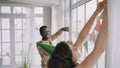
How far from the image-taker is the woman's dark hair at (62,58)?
1.39 metres

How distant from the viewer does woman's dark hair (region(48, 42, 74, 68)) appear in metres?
1.39

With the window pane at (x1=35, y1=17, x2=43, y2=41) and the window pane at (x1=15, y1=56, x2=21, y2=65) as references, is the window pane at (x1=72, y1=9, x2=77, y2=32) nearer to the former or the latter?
the window pane at (x1=35, y1=17, x2=43, y2=41)

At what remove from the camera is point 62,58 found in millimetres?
1391

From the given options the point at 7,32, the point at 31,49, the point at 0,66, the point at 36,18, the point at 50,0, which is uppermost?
the point at 50,0

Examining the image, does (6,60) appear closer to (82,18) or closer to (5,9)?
(5,9)

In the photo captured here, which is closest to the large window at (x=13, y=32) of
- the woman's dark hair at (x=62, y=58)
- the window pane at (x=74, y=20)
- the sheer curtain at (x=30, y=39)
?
the sheer curtain at (x=30, y=39)

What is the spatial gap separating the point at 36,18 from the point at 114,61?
15.9 feet

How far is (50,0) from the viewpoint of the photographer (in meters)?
5.27

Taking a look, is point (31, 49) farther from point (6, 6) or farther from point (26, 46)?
point (6, 6)

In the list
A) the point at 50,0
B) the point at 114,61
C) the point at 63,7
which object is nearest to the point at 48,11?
the point at 50,0

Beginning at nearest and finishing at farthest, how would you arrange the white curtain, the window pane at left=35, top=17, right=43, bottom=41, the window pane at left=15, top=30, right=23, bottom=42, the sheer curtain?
the white curtain < the sheer curtain < the window pane at left=35, top=17, right=43, bottom=41 < the window pane at left=15, top=30, right=23, bottom=42

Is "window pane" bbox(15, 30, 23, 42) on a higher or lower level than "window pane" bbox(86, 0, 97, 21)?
lower

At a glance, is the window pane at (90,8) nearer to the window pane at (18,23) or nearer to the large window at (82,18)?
the large window at (82,18)

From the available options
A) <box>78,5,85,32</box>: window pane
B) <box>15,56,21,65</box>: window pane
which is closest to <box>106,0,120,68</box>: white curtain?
<box>78,5,85,32</box>: window pane
